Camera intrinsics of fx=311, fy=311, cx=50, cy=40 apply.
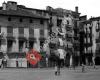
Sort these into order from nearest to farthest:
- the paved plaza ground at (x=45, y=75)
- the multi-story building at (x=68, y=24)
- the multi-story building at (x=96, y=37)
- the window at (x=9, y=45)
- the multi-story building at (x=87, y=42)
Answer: the paved plaza ground at (x=45, y=75)
the window at (x=9, y=45)
the multi-story building at (x=68, y=24)
the multi-story building at (x=96, y=37)
the multi-story building at (x=87, y=42)

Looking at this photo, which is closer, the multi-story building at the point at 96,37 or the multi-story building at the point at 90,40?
the multi-story building at the point at 96,37

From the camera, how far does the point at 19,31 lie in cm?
6612

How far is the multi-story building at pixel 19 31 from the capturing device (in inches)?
2520

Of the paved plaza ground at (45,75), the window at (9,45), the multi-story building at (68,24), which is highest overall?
the multi-story building at (68,24)

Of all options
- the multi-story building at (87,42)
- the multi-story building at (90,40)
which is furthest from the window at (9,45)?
the multi-story building at (87,42)

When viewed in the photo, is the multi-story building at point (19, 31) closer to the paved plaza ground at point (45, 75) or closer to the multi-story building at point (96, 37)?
the multi-story building at point (96, 37)

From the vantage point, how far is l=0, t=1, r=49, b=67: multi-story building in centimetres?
6400

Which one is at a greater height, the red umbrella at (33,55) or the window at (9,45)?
the window at (9,45)

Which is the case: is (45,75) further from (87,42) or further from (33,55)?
(87,42)

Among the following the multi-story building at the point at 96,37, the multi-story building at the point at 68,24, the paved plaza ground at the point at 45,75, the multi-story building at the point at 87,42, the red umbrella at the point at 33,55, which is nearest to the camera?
the paved plaza ground at the point at 45,75

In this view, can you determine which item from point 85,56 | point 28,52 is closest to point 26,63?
point 28,52

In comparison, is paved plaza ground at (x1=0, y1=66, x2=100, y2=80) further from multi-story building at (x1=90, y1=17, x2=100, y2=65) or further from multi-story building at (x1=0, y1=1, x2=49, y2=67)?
multi-story building at (x1=90, y1=17, x2=100, y2=65)

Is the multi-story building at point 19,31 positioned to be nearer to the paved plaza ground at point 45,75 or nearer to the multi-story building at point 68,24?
the multi-story building at point 68,24

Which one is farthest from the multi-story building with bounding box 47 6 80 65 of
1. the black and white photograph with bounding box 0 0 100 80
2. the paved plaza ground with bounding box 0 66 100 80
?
the paved plaza ground with bounding box 0 66 100 80
